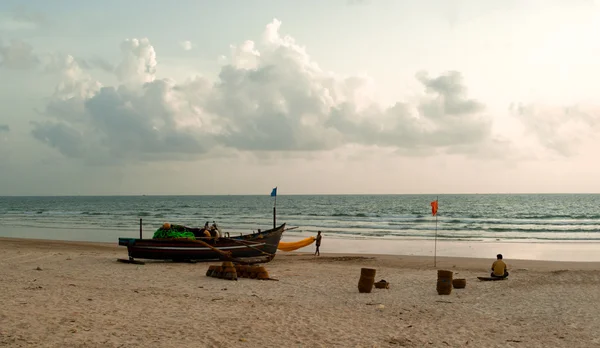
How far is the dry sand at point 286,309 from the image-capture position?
29.6 feet

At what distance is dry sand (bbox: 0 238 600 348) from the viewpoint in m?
9.03

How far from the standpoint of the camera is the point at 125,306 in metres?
11.4

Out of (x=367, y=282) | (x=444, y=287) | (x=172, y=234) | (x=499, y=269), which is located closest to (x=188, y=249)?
(x=172, y=234)

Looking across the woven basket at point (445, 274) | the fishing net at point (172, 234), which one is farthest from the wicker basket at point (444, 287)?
the fishing net at point (172, 234)

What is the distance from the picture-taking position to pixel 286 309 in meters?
11.7

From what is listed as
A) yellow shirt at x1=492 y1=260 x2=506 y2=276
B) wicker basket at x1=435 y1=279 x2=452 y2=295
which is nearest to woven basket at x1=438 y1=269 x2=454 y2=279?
wicker basket at x1=435 y1=279 x2=452 y2=295

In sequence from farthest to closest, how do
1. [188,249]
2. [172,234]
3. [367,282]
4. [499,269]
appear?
[172,234], [188,249], [499,269], [367,282]

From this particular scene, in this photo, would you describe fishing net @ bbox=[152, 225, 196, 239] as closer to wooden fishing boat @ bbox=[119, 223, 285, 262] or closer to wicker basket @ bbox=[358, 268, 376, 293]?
wooden fishing boat @ bbox=[119, 223, 285, 262]

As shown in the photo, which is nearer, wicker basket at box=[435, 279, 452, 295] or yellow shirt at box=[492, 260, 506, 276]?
wicker basket at box=[435, 279, 452, 295]

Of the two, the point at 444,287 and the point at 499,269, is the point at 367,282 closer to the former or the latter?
the point at 444,287

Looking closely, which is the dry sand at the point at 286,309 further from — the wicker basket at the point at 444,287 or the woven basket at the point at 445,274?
the woven basket at the point at 445,274

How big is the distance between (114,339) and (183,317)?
2.02 metres

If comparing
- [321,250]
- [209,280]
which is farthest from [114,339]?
[321,250]

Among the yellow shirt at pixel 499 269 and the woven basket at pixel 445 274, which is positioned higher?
Result: the woven basket at pixel 445 274
